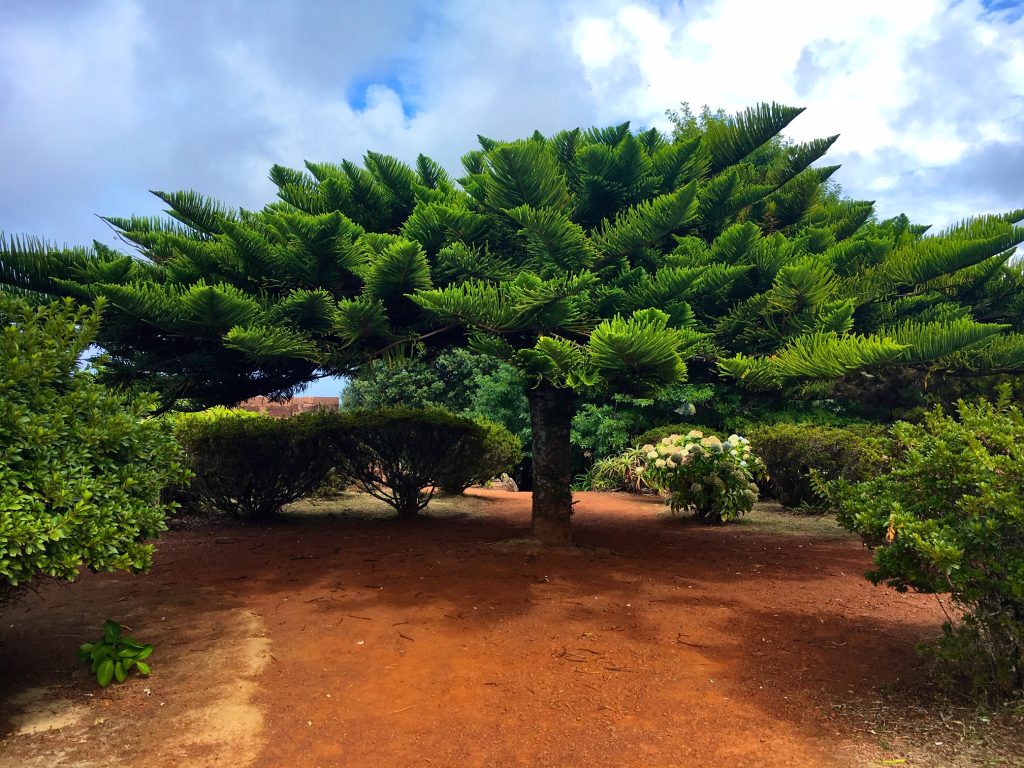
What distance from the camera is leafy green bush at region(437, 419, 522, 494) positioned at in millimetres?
8938

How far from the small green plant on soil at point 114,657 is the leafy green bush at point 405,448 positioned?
4.42 metres

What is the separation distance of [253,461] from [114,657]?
187 inches

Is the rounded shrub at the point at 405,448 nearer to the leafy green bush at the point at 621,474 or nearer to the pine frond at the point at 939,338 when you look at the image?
the leafy green bush at the point at 621,474

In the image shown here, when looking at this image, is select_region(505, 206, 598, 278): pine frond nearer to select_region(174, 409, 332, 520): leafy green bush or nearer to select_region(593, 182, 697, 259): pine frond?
select_region(593, 182, 697, 259): pine frond

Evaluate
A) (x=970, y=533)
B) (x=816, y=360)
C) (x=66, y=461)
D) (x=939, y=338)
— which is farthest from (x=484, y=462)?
(x=970, y=533)

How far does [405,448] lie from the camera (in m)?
8.45

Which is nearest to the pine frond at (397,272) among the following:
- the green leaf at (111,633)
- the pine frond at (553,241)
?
the pine frond at (553,241)

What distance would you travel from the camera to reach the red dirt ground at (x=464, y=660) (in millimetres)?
3000

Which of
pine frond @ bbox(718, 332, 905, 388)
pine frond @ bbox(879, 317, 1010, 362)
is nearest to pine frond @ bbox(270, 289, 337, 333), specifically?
pine frond @ bbox(718, 332, 905, 388)

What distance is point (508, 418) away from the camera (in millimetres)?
18156

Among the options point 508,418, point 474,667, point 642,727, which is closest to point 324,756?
point 474,667

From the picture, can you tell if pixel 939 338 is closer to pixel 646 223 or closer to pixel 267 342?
pixel 646 223

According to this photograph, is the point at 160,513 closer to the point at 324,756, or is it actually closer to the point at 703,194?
the point at 324,756

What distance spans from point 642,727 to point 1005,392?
2.68 metres
